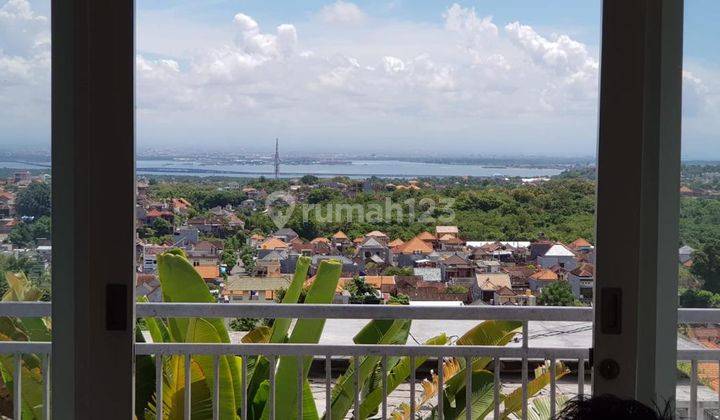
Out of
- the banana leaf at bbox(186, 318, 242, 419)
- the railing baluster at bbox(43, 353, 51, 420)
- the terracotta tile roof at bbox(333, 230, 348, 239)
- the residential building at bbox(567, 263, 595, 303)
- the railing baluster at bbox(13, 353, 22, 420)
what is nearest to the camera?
the railing baluster at bbox(43, 353, 51, 420)

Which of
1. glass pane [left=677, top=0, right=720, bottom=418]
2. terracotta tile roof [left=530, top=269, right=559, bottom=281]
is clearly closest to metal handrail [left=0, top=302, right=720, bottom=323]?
terracotta tile roof [left=530, top=269, right=559, bottom=281]

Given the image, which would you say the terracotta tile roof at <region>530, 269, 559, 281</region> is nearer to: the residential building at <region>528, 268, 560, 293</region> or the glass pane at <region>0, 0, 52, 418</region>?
the residential building at <region>528, 268, 560, 293</region>

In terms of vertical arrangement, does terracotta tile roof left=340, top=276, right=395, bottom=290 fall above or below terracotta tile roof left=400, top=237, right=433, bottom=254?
below

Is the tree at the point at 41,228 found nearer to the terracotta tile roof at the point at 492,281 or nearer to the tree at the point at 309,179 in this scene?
the tree at the point at 309,179

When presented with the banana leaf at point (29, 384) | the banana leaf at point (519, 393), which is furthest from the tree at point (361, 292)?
the banana leaf at point (29, 384)

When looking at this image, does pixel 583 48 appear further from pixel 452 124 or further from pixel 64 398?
pixel 64 398

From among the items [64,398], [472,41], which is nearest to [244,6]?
[472,41]

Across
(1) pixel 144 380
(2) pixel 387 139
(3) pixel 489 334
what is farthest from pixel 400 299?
(1) pixel 144 380
